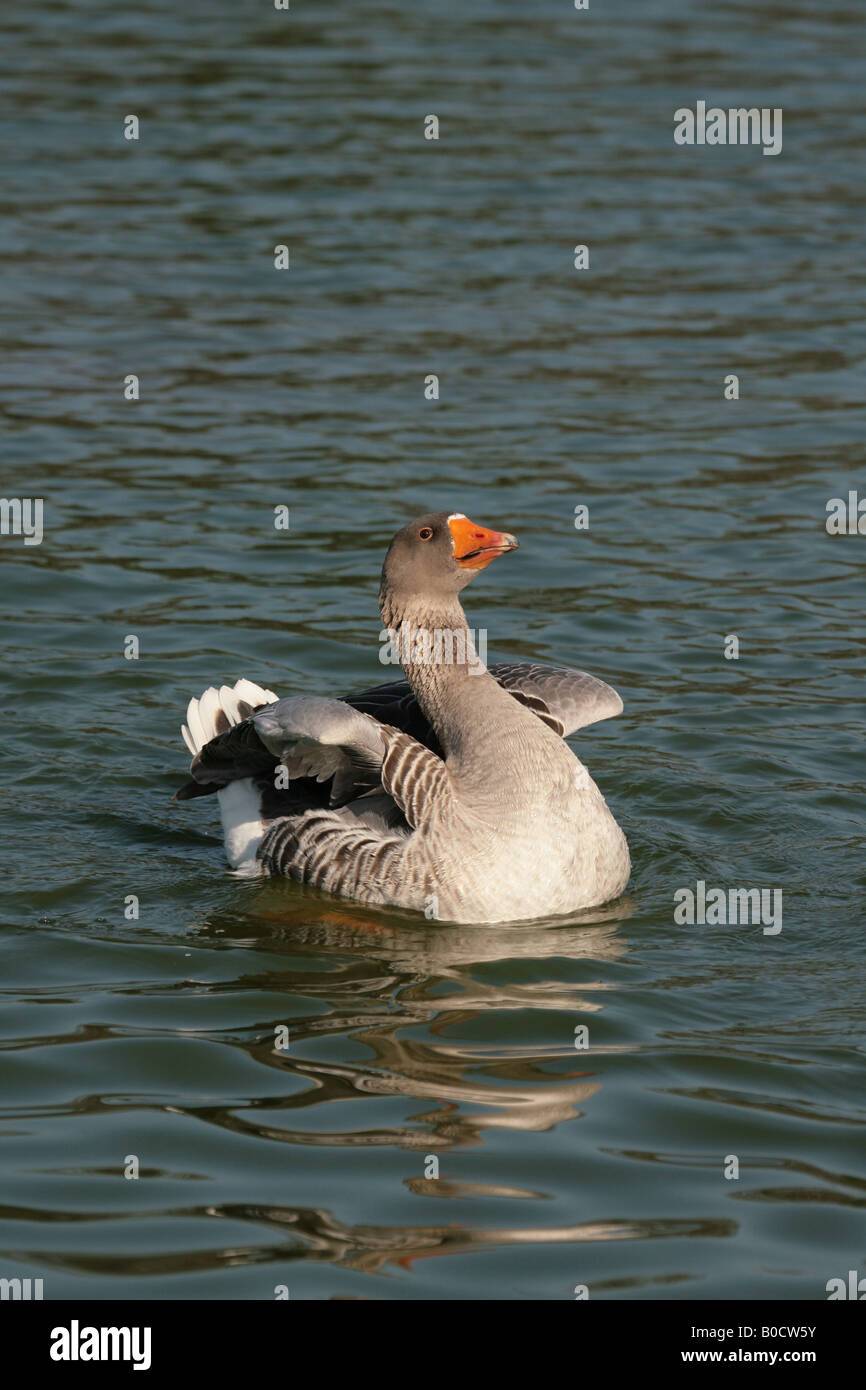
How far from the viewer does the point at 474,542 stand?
1091cm

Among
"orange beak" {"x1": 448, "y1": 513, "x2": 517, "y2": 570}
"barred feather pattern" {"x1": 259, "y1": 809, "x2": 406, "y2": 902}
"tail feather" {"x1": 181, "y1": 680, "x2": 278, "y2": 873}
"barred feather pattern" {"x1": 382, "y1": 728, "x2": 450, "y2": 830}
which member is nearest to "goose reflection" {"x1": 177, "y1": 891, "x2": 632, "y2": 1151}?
"barred feather pattern" {"x1": 259, "y1": 809, "x2": 406, "y2": 902}

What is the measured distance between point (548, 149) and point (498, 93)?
3.12 meters

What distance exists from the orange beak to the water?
203cm

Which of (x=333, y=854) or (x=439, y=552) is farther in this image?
(x=333, y=854)

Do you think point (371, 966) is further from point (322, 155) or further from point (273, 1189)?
point (322, 155)

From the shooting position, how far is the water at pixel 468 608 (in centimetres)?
821

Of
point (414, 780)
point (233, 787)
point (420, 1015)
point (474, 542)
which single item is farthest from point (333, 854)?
point (474, 542)

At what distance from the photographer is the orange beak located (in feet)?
35.8

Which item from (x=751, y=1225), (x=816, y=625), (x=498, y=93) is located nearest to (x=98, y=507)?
(x=816, y=625)

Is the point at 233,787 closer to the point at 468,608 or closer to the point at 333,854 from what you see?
the point at 333,854

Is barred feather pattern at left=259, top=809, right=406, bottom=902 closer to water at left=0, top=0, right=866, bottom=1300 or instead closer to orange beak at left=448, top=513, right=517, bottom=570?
water at left=0, top=0, right=866, bottom=1300

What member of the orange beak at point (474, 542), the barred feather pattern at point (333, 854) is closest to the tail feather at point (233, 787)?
the barred feather pattern at point (333, 854)

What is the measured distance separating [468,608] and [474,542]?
17.7 feet

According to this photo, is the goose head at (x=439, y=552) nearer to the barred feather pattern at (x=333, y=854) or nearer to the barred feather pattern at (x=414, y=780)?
the barred feather pattern at (x=414, y=780)
